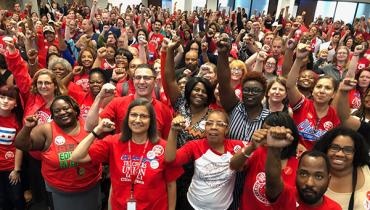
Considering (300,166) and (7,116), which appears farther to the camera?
(7,116)

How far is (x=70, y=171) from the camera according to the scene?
2396 millimetres

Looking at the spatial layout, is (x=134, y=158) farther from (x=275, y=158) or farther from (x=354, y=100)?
Result: (x=354, y=100)

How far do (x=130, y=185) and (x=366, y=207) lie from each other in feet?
5.09

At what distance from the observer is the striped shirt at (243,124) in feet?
7.84

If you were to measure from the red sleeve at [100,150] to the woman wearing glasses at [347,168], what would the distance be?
60.1 inches

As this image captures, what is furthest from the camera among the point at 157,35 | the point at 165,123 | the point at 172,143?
the point at 157,35

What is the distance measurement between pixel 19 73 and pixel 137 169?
1.98 meters

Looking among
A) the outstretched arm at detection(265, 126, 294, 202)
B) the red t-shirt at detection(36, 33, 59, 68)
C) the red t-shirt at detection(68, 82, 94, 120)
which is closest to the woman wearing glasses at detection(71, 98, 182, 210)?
the outstretched arm at detection(265, 126, 294, 202)

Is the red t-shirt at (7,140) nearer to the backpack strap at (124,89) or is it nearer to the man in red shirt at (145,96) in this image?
the man in red shirt at (145,96)

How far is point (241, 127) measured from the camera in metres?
2.42

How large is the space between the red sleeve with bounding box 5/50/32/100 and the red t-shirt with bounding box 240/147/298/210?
2.42 meters

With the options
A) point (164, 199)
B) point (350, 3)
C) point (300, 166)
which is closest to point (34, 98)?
point (164, 199)

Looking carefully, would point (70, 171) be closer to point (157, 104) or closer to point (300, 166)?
point (157, 104)

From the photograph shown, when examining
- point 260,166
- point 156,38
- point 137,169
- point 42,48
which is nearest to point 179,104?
point 137,169
